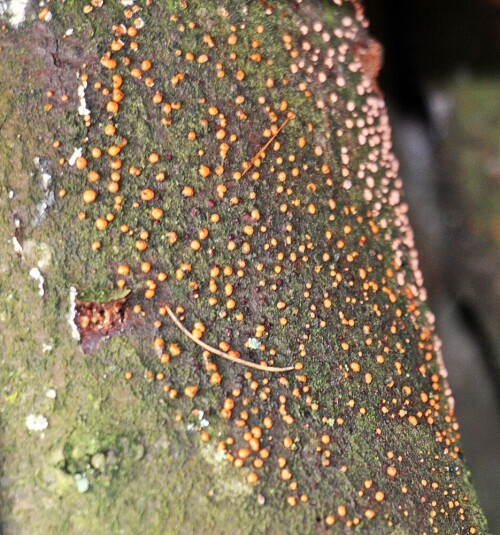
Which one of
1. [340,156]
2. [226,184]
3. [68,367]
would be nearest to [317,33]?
[340,156]

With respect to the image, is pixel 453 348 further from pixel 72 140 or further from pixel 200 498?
pixel 72 140

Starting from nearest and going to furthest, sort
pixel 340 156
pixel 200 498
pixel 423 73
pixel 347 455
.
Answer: pixel 200 498 → pixel 347 455 → pixel 340 156 → pixel 423 73

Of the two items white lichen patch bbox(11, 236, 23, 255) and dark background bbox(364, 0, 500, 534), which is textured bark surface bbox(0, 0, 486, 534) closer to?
white lichen patch bbox(11, 236, 23, 255)

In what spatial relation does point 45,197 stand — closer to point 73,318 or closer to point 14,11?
point 73,318

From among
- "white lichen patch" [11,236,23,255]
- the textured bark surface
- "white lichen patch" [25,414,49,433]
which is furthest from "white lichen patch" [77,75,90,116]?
"white lichen patch" [25,414,49,433]

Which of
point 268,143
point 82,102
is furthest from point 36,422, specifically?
point 268,143

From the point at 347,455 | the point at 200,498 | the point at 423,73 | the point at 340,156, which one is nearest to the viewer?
the point at 200,498
